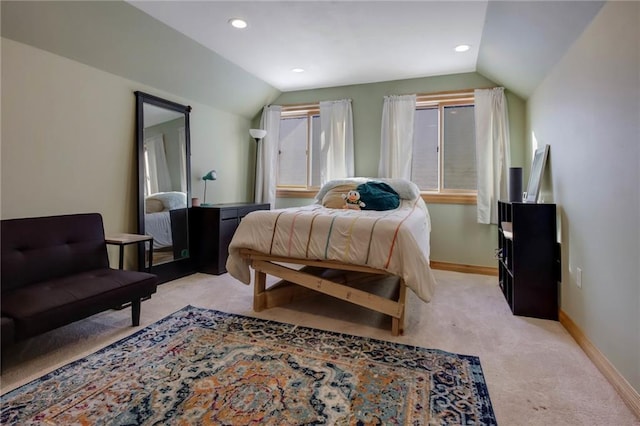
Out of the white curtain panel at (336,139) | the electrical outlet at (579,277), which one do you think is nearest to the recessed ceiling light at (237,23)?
the white curtain panel at (336,139)

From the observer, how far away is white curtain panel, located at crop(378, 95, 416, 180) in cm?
424

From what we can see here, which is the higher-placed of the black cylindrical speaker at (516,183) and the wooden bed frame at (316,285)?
the black cylindrical speaker at (516,183)

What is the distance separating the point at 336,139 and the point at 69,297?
352 centimetres

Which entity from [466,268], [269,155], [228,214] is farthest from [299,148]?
[466,268]

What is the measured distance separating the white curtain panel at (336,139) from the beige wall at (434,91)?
103mm

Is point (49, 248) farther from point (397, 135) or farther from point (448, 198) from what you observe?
point (448, 198)

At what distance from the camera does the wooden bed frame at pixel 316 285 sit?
2305 mm

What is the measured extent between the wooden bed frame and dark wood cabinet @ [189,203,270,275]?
1225 millimetres

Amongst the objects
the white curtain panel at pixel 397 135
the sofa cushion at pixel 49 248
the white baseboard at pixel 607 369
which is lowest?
the white baseboard at pixel 607 369

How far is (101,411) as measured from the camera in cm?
150

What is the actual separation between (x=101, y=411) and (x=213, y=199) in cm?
328

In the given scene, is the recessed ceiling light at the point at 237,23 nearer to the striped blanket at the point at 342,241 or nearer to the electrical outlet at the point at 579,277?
the striped blanket at the point at 342,241

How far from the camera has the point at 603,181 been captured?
1.87 meters

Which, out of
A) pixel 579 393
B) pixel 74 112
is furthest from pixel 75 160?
pixel 579 393
